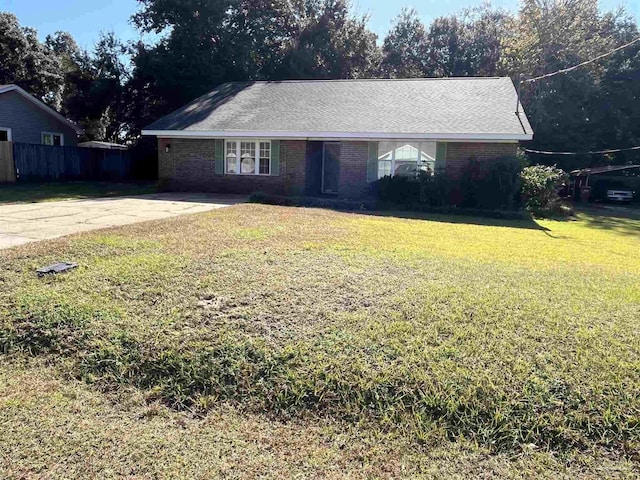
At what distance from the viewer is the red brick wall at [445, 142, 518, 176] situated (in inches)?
544

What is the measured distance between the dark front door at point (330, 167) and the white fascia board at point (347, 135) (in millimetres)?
1809

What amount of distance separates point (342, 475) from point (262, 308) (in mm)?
1838

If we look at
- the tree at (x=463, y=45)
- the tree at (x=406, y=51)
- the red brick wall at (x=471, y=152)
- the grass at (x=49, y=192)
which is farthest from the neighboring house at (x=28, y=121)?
the tree at (x=463, y=45)

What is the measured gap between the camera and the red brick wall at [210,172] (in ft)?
52.7

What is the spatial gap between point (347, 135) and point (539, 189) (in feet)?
19.4

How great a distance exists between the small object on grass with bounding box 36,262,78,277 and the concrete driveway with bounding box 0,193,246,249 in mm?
1650

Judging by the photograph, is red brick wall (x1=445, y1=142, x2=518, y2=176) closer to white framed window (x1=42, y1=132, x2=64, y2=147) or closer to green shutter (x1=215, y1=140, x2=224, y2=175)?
green shutter (x1=215, y1=140, x2=224, y2=175)

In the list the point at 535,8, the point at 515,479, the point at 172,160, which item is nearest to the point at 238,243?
the point at 515,479

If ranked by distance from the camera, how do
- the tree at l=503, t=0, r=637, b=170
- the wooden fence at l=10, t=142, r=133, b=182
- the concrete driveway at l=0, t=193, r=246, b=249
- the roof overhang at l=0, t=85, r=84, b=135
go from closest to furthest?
the concrete driveway at l=0, t=193, r=246, b=249
the wooden fence at l=10, t=142, r=133, b=182
the roof overhang at l=0, t=85, r=84, b=135
the tree at l=503, t=0, r=637, b=170

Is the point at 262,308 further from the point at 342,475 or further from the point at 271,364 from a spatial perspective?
the point at 342,475

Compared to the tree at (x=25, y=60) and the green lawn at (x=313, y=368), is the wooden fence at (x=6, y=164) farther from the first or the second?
the green lawn at (x=313, y=368)

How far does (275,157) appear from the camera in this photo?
1625 centimetres

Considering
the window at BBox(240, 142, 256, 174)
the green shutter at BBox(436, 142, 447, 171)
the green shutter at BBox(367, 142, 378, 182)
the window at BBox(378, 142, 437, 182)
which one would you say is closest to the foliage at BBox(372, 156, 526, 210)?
A: the green shutter at BBox(436, 142, 447, 171)

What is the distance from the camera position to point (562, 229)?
11000mm
